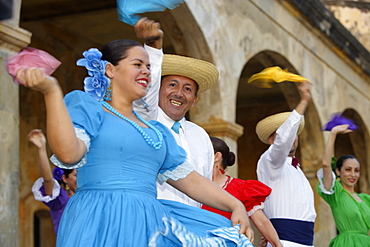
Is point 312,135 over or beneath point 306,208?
over

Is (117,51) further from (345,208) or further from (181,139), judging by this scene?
(345,208)

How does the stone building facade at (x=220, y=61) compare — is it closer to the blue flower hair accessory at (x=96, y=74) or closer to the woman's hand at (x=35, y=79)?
the blue flower hair accessory at (x=96, y=74)

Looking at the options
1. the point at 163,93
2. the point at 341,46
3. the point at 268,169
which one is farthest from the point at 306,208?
the point at 341,46

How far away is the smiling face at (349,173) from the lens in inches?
260

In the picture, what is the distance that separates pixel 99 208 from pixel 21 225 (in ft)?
27.1

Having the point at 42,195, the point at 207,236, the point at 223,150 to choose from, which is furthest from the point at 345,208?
the point at 207,236

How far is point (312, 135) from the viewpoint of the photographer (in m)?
11.8

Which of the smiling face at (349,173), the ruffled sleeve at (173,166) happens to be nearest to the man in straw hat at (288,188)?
the smiling face at (349,173)

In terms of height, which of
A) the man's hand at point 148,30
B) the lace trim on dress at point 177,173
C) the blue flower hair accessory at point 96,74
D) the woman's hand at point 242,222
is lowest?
the woman's hand at point 242,222

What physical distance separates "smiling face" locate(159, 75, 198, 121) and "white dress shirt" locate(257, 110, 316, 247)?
3.22ft

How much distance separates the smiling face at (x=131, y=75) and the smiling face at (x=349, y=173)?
4.34 metres

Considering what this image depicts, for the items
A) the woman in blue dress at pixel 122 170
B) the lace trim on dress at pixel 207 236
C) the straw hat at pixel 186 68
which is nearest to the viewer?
the woman in blue dress at pixel 122 170

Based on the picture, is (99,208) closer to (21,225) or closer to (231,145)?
(231,145)

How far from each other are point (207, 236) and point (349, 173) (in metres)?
4.36
